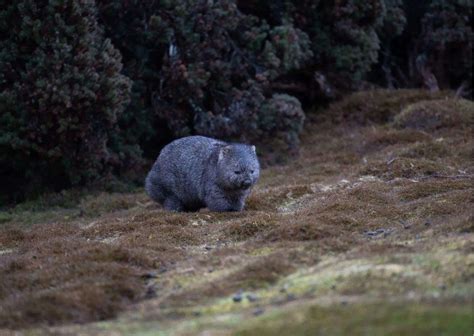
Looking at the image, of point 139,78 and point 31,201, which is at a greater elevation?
point 139,78

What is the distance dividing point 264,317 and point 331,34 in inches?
760

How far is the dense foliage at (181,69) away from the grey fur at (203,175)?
3907mm

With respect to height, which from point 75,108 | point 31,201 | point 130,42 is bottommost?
point 31,201

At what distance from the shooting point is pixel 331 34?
83.0 feet

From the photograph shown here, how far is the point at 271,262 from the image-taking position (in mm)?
9117

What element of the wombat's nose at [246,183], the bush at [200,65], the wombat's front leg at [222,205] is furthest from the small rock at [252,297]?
the bush at [200,65]

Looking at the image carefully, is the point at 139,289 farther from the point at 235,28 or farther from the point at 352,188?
the point at 235,28

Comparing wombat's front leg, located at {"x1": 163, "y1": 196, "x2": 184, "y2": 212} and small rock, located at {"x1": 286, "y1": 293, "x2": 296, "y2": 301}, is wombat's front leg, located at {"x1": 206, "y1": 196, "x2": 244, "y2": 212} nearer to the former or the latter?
wombat's front leg, located at {"x1": 163, "y1": 196, "x2": 184, "y2": 212}

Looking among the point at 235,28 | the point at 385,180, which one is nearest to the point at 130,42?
the point at 235,28

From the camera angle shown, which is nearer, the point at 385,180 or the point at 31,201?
the point at 385,180

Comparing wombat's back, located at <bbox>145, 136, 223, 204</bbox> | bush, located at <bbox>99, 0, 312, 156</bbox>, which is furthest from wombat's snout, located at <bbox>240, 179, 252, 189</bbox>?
bush, located at <bbox>99, 0, 312, 156</bbox>

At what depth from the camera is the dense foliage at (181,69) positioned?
59.9 feet

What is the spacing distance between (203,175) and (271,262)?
5470 millimetres

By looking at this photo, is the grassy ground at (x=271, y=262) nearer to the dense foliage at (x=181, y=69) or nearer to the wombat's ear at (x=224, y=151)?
the wombat's ear at (x=224, y=151)
